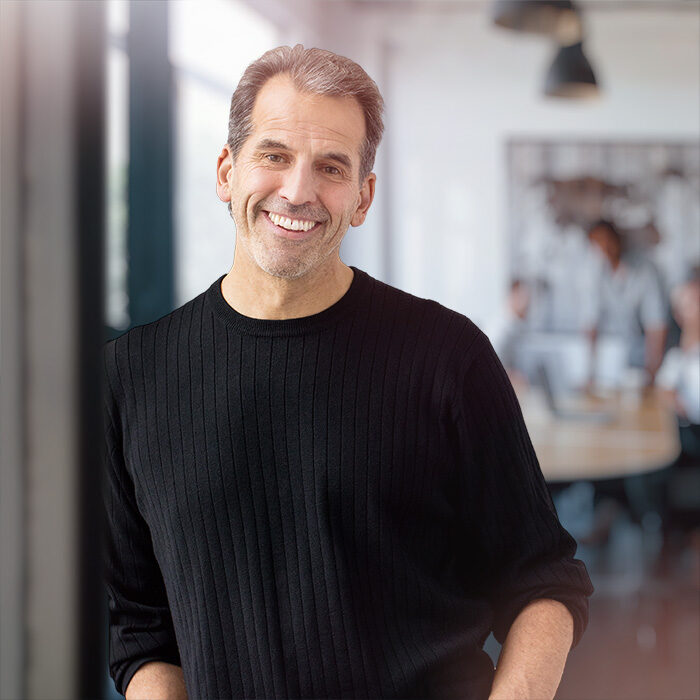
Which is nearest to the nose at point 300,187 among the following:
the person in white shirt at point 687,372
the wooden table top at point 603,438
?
the wooden table top at point 603,438

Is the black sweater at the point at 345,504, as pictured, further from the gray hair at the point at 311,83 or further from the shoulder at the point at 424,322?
the gray hair at the point at 311,83

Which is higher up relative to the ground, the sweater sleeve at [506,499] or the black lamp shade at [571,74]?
the black lamp shade at [571,74]

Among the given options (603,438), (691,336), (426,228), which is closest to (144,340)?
(603,438)

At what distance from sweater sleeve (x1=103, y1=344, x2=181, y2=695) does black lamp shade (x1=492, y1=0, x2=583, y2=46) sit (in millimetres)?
2057

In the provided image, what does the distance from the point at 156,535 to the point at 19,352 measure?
327 millimetres

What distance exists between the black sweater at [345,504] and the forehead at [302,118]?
0.17 metres

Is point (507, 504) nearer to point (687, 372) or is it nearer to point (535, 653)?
point (535, 653)

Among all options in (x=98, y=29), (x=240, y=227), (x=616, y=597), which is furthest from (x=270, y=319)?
(x=616, y=597)

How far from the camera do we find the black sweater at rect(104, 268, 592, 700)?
0.88 m

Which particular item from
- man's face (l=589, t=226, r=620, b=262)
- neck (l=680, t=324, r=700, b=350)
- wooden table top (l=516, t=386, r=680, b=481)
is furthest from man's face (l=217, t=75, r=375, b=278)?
man's face (l=589, t=226, r=620, b=262)

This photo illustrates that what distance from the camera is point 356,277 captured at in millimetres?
959

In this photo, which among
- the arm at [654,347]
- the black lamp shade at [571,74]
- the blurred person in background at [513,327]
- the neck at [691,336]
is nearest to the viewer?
the neck at [691,336]

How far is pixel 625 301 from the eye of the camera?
5031 mm

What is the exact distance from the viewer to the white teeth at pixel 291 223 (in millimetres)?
855
